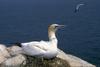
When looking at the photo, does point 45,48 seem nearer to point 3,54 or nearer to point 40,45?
point 40,45

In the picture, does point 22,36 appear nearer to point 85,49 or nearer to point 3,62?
point 85,49

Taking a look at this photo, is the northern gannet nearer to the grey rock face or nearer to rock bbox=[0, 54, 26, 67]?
rock bbox=[0, 54, 26, 67]

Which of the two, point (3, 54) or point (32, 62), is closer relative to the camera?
point (32, 62)

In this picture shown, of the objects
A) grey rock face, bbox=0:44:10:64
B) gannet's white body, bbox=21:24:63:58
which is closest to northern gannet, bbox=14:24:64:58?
gannet's white body, bbox=21:24:63:58

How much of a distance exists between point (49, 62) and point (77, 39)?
33.2m

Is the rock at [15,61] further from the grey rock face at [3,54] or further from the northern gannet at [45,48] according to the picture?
the grey rock face at [3,54]

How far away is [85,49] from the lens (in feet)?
134

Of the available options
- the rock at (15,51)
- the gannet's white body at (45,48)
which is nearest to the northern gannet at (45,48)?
the gannet's white body at (45,48)

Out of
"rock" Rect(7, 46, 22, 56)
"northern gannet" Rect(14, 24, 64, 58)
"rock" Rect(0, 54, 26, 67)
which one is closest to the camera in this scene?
"northern gannet" Rect(14, 24, 64, 58)

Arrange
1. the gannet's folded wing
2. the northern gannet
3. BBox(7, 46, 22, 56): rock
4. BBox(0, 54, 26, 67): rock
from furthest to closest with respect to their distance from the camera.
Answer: BBox(7, 46, 22, 56): rock, BBox(0, 54, 26, 67): rock, the gannet's folded wing, the northern gannet

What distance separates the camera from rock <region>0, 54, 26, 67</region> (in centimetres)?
1599

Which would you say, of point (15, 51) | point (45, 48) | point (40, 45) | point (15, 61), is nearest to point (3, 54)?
point (15, 51)

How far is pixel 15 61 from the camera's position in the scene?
16.1 metres

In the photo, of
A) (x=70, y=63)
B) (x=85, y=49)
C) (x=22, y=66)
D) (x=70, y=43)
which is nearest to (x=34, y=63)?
(x=22, y=66)
